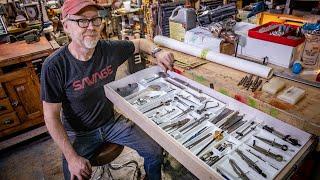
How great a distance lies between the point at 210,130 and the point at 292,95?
20.0 inches

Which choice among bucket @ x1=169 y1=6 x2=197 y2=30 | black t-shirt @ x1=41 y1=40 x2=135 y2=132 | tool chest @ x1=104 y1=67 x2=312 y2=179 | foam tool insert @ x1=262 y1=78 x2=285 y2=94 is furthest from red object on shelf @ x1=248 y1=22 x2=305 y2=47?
black t-shirt @ x1=41 y1=40 x2=135 y2=132

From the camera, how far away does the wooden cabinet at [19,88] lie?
2.84 metres

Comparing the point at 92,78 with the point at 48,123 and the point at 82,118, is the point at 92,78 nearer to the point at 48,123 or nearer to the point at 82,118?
the point at 82,118

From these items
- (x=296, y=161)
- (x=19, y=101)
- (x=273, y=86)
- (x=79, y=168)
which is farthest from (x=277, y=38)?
(x=19, y=101)

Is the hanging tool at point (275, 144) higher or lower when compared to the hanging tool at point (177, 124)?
lower

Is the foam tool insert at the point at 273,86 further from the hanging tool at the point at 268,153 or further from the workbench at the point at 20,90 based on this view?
the workbench at the point at 20,90

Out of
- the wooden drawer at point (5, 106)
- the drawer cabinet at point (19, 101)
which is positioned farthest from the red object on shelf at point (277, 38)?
the wooden drawer at point (5, 106)

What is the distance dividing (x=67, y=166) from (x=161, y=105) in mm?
877

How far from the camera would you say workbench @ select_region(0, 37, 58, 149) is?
9.33ft

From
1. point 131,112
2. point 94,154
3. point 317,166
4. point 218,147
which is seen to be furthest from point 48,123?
point 317,166

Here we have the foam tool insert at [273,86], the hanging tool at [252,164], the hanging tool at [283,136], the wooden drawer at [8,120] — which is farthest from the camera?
the wooden drawer at [8,120]

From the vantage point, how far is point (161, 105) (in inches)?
67.9

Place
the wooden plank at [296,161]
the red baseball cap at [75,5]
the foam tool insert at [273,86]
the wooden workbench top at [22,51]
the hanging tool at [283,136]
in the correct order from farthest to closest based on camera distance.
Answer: the wooden workbench top at [22,51] < the red baseball cap at [75,5] < the foam tool insert at [273,86] < the hanging tool at [283,136] < the wooden plank at [296,161]

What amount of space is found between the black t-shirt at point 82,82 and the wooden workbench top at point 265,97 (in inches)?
28.2
